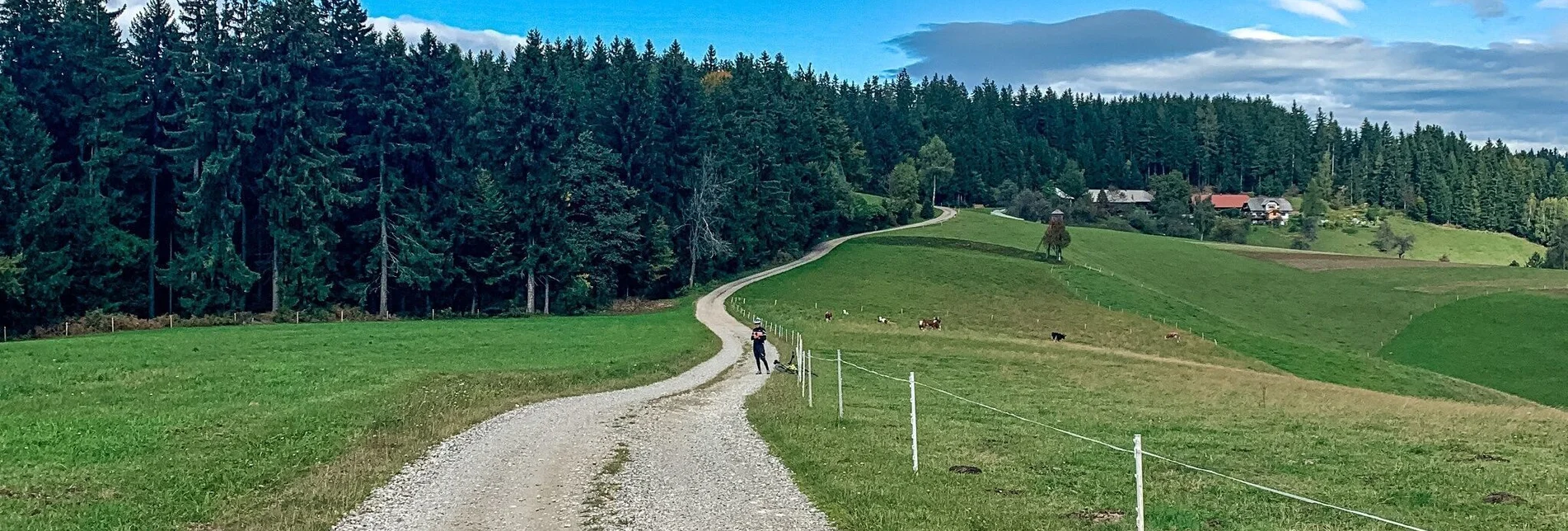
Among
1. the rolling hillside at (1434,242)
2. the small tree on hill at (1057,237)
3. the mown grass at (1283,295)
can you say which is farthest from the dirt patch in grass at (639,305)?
the rolling hillside at (1434,242)

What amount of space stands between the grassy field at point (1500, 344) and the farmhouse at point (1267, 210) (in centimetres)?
10209

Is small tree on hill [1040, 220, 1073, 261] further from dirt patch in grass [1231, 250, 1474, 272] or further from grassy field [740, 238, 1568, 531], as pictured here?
grassy field [740, 238, 1568, 531]

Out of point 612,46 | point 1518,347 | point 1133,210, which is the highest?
point 612,46

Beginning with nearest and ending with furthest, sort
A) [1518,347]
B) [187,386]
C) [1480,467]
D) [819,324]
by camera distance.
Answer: [1480,467]
[187,386]
[819,324]
[1518,347]

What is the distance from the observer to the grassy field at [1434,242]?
150750 millimetres

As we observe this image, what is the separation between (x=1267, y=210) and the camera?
605ft

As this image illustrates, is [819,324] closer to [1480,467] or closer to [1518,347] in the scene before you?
[1480,467]

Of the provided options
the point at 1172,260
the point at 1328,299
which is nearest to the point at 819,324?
the point at 1328,299

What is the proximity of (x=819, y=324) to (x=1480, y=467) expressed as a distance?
136ft

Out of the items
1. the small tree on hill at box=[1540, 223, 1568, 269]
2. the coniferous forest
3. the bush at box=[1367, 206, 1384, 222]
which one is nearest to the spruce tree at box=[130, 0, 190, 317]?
the coniferous forest

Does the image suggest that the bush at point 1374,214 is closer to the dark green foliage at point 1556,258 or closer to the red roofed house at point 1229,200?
the red roofed house at point 1229,200

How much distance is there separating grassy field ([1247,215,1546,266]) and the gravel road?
149526 millimetres

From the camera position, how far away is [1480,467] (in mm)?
18922

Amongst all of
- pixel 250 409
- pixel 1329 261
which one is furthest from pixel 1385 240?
pixel 250 409
